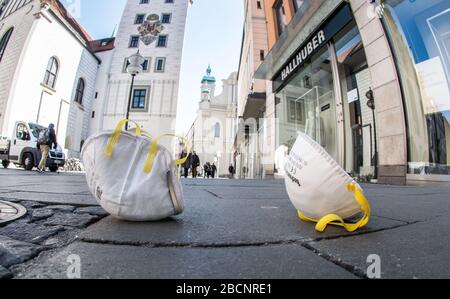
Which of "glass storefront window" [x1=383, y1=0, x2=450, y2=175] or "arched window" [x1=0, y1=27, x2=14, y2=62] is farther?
"arched window" [x1=0, y1=27, x2=14, y2=62]

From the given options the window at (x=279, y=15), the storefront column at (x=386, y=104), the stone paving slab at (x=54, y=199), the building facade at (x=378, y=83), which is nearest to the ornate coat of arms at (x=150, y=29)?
the window at (x=279, y=15)

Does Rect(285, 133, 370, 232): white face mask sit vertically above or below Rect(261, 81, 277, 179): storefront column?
below

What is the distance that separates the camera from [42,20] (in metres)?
15.9

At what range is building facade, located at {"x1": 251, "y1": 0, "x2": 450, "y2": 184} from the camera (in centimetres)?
452

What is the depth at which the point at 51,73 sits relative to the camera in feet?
55.6

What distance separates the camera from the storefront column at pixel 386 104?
470cm

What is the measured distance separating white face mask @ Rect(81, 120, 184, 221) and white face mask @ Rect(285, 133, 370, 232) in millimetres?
628

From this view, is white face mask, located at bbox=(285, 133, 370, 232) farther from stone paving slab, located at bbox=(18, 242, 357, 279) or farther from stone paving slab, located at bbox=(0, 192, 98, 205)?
stone paving slab, located at bbox=(0, 192, 98, 205)

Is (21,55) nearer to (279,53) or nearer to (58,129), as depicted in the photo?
(58,129)

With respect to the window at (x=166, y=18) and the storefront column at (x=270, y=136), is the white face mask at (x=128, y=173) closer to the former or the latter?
the storefront column at (x=270, y=136)

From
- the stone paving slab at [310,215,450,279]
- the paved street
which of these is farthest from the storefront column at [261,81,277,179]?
the stone paving slab at [310,215,450,279]

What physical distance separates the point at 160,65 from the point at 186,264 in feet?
74.8

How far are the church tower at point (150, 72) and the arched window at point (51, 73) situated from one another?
4283 mm

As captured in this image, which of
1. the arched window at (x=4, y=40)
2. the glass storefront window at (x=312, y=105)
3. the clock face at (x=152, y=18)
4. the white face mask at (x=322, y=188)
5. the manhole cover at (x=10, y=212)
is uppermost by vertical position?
the clock face at (x=152, y=18)
